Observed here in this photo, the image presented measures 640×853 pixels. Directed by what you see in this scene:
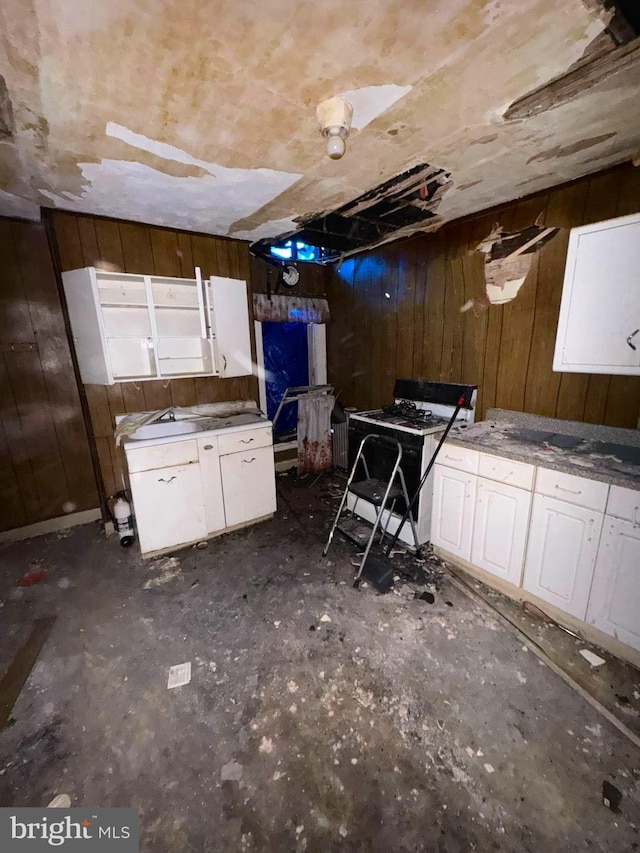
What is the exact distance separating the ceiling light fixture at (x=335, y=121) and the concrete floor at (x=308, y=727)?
2263 millimetres

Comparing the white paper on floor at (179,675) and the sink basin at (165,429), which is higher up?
the sink basin at (165,429)

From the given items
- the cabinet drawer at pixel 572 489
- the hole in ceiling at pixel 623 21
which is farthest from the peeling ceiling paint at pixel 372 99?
the cabinet drawer at pixel 572 489

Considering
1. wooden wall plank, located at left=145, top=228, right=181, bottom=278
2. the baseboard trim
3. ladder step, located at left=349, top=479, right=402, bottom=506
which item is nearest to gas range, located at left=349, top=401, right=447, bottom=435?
ladder step, located at left=349, top=479, right=402, bottom=506

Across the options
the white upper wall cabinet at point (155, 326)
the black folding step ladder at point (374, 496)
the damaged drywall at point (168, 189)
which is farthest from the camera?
the white upper wall cabinet at point (155, 326)

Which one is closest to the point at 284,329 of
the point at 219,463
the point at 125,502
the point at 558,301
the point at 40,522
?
the point at 219,463

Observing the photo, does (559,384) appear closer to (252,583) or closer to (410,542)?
(410,542)

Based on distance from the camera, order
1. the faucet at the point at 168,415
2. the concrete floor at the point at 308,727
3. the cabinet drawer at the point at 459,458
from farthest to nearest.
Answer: the faucet at the point at 168,415
the cabinet drawer at the point at 459,458
the concrete floor at the point at 308,727

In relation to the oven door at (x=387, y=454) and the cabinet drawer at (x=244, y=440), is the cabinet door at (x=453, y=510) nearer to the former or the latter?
Answer: the oven door at (x=387, y=454)

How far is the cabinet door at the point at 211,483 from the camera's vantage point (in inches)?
100

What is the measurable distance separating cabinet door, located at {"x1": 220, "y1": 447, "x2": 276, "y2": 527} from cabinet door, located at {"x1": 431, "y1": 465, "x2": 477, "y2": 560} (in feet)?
4.52

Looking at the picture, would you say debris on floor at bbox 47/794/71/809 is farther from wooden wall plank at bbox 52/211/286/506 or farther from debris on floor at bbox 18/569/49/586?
wooden wall plank at bbox 52/211/286/506

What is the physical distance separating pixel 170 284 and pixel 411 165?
1.99 meters

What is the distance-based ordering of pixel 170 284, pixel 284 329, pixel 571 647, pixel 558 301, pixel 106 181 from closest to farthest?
pixel 571 647
pixel 106 181
pixel 558 301
pixel 170 284
pixel 284 329

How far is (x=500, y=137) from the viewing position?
5.02 ft
